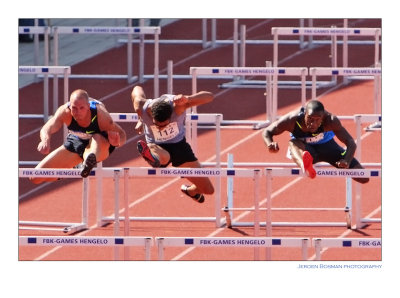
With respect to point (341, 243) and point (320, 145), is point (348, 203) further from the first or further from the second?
point (341, 243)

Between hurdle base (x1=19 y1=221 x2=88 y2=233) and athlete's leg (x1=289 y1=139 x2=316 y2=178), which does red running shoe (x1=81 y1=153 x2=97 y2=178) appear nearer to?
athlete's leg (x1=289 y1=139 x2=316 y2=178)

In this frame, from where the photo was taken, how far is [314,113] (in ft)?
45.5

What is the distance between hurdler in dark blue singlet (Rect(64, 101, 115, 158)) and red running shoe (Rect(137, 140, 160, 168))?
61 centimetres

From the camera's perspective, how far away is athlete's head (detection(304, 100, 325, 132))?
45.5 ft

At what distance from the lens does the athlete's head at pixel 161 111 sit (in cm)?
1386

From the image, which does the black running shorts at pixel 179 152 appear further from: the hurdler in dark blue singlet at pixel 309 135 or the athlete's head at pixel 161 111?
the hurdler in dark blue singlet at pixel 309 135

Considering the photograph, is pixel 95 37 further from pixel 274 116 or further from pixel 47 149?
pixel 47 149

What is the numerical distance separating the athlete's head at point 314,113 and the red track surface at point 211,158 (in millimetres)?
1526

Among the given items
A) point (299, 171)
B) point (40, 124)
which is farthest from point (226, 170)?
point (40, 124)

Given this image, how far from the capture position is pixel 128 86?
2061cm

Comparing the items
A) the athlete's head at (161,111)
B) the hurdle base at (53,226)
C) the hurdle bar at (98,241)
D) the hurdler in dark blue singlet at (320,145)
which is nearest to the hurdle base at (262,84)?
the hurdle base at (53,226)

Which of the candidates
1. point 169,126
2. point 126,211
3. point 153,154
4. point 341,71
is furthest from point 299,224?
point 126,211

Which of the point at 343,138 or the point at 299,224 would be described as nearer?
the point at 343,138

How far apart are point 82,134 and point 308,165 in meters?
2.26
